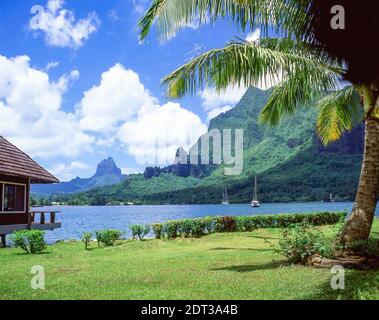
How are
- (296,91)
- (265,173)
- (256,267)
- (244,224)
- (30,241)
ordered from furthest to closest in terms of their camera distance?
1. (265,173)
2. (244,224)
3. (30,241)
4. (296,91)
5. (256,267)

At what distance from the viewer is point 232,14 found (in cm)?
871

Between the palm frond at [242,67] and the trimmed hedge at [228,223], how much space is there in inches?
396

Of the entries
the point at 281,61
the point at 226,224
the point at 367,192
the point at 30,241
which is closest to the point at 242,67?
the point at 281,61

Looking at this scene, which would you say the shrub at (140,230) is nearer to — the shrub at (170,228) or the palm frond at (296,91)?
the shrub at (170,228)

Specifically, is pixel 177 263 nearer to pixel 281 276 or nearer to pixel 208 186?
pixel 281 276

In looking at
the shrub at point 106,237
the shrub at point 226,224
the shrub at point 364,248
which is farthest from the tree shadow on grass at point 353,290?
the shrub at point 226,224

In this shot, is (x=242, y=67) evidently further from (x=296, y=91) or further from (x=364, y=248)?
(x=364, y=248)

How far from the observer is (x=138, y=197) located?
103 m

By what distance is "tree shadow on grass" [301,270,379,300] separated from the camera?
20.9 ft

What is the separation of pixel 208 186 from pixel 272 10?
91542 millimetres

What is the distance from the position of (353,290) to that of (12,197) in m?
Result: 18.6

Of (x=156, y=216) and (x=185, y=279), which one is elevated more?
(x=185, y=279)
